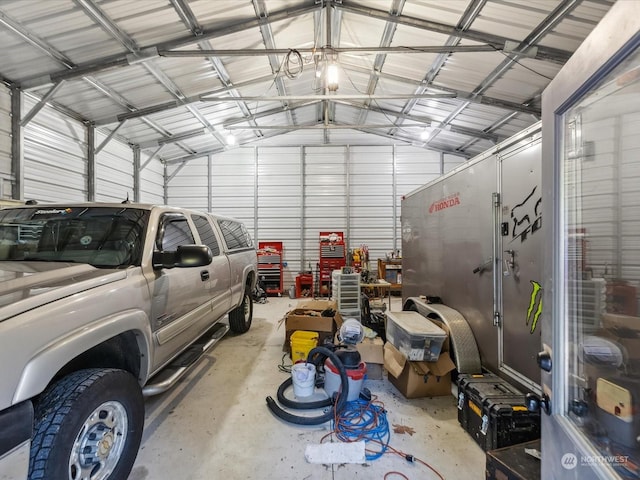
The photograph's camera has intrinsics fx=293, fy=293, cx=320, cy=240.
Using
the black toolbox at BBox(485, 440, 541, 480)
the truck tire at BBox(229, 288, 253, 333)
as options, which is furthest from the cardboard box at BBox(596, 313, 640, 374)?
the truck tire at BBox(229, 288, 253, 333)

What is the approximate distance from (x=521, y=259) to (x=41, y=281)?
10.6 feet

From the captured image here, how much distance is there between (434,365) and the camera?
3.02m

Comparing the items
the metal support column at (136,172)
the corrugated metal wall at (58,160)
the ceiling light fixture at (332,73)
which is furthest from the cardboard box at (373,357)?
the metal support column at (136,172)

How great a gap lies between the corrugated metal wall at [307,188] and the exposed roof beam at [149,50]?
212 inches

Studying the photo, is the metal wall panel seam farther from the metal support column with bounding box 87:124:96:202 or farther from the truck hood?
the truck hood

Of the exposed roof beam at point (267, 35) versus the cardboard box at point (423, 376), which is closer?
the cardboard box at point (423, 376)

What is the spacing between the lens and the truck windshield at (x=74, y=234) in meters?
2.21

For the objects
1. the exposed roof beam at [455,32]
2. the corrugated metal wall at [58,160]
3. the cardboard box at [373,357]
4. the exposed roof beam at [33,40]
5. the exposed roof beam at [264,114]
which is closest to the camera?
the cardboard box at [373,357]

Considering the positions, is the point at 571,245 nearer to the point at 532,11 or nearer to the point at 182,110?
Result: the point at 532,11

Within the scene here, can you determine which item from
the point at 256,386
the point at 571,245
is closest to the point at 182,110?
the point at 256,386

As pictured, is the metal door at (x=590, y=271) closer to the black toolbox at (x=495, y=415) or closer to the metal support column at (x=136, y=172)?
the black toolbox at (x=495, y=415)

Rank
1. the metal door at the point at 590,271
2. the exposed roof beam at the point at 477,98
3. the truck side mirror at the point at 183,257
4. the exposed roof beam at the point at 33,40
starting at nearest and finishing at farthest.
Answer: the metal door at the point at 590,271 → the truck side mirror at the point at 183,257 → the exposed roof beam at the point at 33,40 → the exposed roof beam at the point at 477,98

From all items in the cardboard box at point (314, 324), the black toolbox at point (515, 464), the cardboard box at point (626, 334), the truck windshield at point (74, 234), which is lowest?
the black toolbox at point (515, 464)

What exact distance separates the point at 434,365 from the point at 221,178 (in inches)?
367
